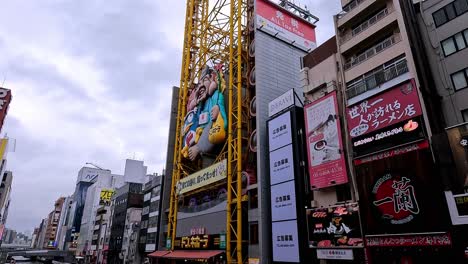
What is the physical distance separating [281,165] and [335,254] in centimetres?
1080

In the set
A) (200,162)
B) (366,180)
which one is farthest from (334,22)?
(200,162)

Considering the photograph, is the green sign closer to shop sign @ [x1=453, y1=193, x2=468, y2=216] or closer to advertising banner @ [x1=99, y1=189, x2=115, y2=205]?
shop sign @ [x1=453, y1=193, x2=468, y2=216]

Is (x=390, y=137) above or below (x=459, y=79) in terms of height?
below

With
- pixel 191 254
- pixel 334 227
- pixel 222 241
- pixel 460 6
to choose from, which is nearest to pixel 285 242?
pixel 334 227

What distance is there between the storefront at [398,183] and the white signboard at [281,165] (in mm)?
7586

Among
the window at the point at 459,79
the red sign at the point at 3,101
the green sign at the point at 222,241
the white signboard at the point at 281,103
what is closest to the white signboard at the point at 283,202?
the green sign at the point at 222,241

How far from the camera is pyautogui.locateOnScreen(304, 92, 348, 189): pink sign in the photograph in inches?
1184

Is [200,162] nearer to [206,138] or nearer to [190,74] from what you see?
[206,138]

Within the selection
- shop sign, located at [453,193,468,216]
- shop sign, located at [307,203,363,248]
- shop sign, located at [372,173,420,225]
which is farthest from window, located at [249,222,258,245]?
shop sign, located at [453,193,468,216]

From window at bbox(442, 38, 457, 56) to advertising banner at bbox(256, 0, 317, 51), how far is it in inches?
1030

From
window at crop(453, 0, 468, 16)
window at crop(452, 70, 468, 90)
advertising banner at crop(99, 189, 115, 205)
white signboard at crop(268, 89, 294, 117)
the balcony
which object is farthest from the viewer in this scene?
advertising banner at crop(99, 189, 115, 205)

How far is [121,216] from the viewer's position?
9456 cm

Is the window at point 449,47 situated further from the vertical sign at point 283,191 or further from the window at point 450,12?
the vertical sign at point 283,191

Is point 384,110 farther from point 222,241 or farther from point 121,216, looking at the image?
point 121,216
